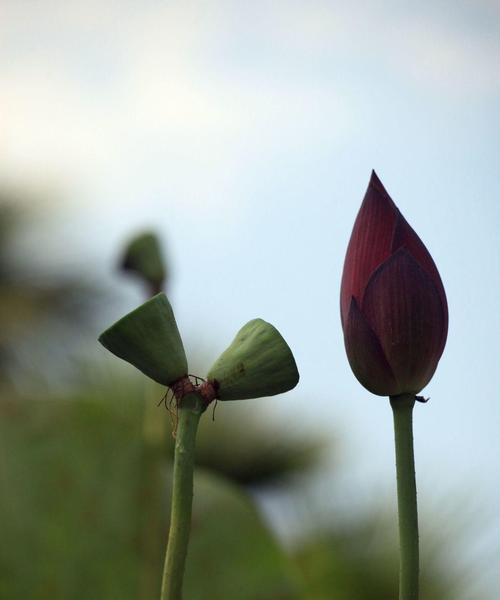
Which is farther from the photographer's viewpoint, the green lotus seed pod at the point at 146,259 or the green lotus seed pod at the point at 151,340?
the green lotus seed pod at the point at 146,259

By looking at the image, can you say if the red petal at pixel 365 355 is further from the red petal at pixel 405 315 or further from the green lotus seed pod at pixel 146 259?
the green lotus seed pod at pixel 146 259

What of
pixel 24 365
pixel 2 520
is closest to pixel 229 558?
pixel 2 520

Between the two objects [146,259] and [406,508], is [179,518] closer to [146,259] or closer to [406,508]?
[406,508]

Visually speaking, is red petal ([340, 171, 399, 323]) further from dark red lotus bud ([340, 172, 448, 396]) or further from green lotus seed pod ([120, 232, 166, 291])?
green lotus seed pod ([120, 232, 166, 291])

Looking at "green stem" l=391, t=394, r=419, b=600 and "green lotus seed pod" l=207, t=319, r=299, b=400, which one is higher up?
"green lotus seed pod" l=207, t=319, r=299, b=400

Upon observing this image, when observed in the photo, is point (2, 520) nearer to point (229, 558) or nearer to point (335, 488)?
point (229, 558)

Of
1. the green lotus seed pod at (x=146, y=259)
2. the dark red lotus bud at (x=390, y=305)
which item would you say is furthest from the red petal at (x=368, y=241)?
the green lotus seed pod at (x=146, y=259)

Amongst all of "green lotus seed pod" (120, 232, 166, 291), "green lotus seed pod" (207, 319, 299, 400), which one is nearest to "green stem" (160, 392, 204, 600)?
"green lotus seed pod" (207, 319, 299, 400)
